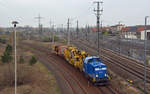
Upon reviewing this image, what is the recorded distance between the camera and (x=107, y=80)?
19.2 meters

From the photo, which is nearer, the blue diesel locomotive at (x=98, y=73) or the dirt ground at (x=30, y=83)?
the dirt ground at (x=30, y=83)

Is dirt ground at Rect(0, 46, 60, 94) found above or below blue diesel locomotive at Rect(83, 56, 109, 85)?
below

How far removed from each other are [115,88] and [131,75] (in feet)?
22.2

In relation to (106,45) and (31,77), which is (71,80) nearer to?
(31,77)

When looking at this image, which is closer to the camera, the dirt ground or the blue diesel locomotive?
the dirt ground

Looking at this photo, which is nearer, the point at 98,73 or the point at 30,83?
the point at 98,73

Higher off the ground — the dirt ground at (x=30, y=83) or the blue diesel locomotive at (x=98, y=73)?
the blue diesel locomotive at (x=98, y=73)

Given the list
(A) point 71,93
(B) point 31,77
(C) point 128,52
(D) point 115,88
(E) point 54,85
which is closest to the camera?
(A) point 71,93

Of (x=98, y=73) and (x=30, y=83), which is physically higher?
(x=98, y=73)

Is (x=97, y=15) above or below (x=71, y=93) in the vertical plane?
above

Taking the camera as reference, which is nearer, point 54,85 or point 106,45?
point 54,85

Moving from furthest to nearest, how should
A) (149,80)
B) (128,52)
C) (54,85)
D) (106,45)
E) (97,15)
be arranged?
(106,45) < (128,52) < (97,15) < (149,80) < (54,85)

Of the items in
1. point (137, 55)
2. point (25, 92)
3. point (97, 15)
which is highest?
point (97, 15)

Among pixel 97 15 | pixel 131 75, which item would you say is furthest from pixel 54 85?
pixel 97 15
